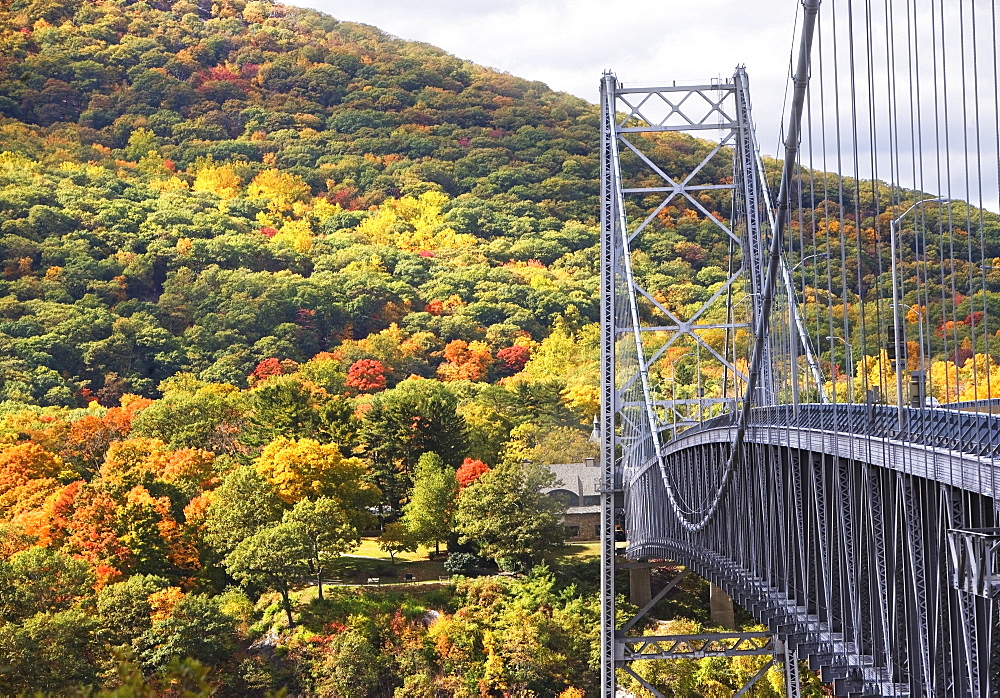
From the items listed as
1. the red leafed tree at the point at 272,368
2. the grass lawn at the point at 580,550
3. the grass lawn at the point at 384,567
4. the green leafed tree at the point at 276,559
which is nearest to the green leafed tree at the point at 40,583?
the green leafed tree at the point at 276,559

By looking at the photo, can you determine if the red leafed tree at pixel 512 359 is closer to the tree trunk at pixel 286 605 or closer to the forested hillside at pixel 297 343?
the forested hillside at pixel 297 343

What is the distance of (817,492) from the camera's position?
1265cm

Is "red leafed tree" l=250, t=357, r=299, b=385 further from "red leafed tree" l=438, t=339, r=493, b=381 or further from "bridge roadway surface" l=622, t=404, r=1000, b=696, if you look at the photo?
"bridge roadway surface" l=622, t=404, r=1000, b=696

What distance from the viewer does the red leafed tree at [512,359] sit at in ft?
217

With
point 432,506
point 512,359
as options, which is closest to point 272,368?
point 512,359

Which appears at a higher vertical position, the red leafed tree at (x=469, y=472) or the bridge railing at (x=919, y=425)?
the bridge railing at (x=919, y=425)

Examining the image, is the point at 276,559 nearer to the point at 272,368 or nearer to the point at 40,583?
the point at 40,583

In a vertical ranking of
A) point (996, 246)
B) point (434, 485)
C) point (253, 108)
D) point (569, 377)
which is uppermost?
point (253, 108)

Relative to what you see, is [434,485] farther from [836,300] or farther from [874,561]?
[874,561]

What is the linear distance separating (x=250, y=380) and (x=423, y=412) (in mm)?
14627

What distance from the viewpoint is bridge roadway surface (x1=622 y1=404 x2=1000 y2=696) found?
8.76m

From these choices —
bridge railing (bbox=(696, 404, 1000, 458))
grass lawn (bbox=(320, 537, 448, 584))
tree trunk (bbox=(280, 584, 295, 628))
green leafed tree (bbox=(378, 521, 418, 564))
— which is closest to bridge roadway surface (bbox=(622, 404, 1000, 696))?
bridge railing (bbox=(696, 404, 1000, 458))

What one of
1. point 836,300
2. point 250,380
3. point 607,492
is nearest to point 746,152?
point 607,492

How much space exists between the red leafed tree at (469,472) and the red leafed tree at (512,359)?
16497 mm
